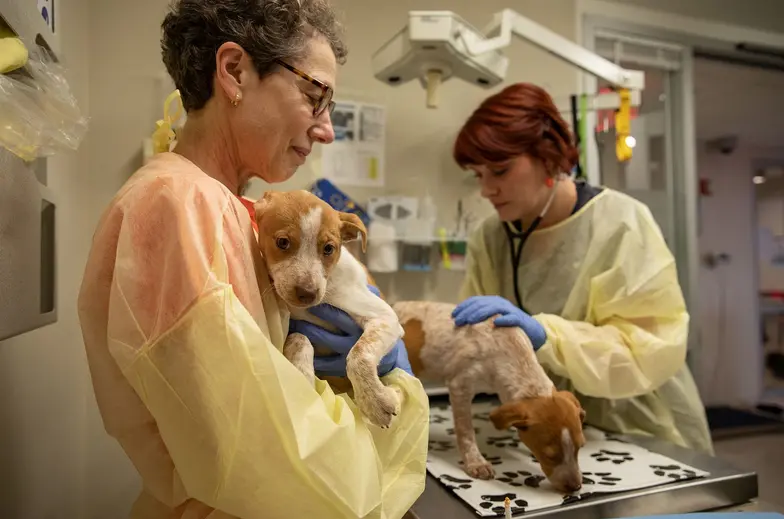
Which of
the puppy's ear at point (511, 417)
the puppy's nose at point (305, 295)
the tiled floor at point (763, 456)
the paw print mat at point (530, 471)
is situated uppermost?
the puppy's nose at point (305, 295)

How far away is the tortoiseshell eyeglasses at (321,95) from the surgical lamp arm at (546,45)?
1063mm

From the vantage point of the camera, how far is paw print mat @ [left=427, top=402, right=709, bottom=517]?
1225 millimetres

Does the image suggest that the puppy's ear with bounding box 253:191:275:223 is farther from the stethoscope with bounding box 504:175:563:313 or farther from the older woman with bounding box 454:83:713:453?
the stethoscope with bounding box 504:175:563:313

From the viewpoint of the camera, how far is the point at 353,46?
90.7 inches

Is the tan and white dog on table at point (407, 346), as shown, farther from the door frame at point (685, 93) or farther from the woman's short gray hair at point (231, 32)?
the door frame at point (685, 93)

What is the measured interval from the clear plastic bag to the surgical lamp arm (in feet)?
4.23

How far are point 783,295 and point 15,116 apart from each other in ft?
17.6

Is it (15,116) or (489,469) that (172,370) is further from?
(489,469)

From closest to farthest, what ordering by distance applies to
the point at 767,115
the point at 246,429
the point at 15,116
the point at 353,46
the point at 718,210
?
the point at 246,429, the point at 15,116, the point at 353,46, the point at 767,115, the point at 718,210

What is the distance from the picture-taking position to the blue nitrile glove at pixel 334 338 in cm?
101

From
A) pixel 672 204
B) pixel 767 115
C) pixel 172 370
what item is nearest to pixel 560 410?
pixel 172 370

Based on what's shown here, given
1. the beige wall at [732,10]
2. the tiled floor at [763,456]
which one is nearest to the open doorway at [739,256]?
the tiled floor at [763,456]

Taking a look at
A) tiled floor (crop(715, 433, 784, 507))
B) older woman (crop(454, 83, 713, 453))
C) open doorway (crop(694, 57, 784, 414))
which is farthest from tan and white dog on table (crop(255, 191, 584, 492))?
open doorway (crop(694, 57, 784, 414))

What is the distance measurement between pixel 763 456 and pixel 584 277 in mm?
2582
